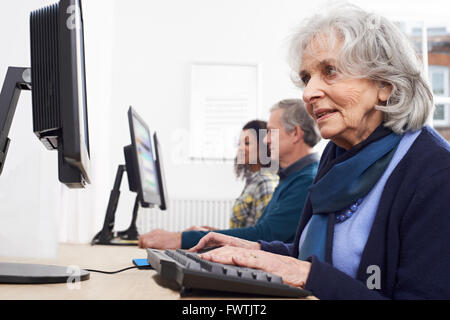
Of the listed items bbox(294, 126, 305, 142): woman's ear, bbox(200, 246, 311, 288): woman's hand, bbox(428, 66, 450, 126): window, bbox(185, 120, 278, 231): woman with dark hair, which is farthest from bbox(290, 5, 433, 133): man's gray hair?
bbox(428, 66, 450, 126): window

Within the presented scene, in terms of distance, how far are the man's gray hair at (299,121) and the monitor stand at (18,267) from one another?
4.55ft

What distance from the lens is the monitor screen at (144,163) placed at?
5.73 feet

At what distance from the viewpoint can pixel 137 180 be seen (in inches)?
69.0

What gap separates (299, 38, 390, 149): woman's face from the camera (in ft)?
3.30

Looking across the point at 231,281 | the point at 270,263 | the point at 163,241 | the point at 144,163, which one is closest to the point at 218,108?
the point at 144,163

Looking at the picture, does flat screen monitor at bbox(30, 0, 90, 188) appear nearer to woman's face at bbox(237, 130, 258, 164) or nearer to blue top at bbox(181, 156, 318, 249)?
blue top at bbox(181, 156, 318, 249)

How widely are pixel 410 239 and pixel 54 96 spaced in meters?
0.63

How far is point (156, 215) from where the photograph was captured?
418 centimetres

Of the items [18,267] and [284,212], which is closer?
[18,267]

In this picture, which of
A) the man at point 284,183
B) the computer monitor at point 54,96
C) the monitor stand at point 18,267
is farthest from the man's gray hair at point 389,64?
the man at point 284,183

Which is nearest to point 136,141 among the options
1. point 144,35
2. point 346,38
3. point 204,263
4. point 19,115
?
point 19,115

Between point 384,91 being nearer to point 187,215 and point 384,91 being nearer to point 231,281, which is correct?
point 231,281

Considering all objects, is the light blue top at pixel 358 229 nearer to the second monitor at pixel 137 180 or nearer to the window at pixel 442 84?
the second monitor at pixel 137 180

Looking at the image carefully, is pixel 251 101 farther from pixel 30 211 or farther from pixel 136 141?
pixel 30 211
